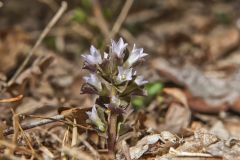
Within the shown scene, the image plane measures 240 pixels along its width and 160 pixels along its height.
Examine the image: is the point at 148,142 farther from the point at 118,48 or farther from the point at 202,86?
the point at 202,86

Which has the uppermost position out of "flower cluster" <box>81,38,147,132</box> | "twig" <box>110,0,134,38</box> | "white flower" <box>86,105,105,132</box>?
"twig" <box>110,0,134,38</box>

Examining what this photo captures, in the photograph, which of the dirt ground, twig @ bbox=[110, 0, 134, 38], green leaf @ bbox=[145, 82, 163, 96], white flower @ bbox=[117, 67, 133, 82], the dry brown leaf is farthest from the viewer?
twig @ bbox=[110, 0, 134, 38]

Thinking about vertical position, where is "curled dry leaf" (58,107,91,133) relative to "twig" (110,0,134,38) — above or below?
below

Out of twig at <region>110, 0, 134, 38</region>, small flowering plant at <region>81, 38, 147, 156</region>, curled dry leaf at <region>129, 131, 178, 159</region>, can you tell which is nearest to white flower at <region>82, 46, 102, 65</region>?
small flowering plant at <region>81, 38, 147, 156</region>

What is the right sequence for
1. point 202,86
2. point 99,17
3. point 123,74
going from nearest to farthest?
point 123,74
point 202,86
point 99,17

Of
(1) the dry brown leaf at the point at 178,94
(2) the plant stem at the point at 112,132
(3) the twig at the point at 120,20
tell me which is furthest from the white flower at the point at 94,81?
→ (3) the twig at the point at 120,20

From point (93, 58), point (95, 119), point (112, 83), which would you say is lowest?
point (95, 119)

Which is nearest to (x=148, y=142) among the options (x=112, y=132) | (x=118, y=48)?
(x=112, y=132)

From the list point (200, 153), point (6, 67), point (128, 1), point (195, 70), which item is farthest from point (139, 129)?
point (128, 1)

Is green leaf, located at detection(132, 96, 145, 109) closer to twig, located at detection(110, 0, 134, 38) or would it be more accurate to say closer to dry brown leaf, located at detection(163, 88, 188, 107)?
dry brown leaf, located at detection(163, 88, 188, 107)
